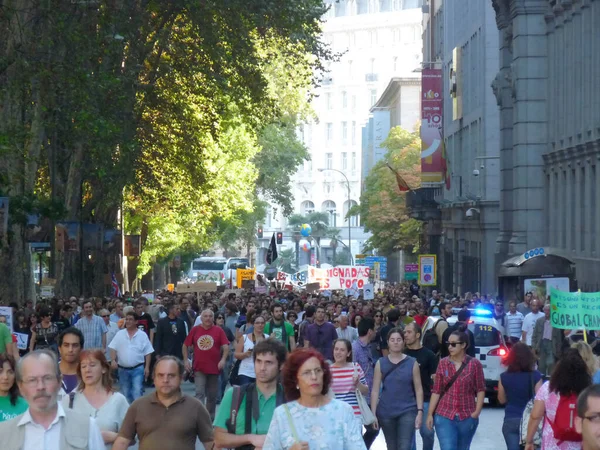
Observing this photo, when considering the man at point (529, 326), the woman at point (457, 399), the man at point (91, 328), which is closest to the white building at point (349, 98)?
the man at point (529, 326)

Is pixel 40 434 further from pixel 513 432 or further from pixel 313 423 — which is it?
pixel 513 432

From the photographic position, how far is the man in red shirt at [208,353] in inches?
655

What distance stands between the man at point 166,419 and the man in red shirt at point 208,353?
25.4 feet

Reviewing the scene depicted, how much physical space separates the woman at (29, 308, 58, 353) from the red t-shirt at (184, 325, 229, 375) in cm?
332

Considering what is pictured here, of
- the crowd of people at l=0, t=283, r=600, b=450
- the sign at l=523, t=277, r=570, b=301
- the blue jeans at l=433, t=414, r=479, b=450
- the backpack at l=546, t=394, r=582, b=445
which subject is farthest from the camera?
the sign at l=523, t=277, r=570, b=301

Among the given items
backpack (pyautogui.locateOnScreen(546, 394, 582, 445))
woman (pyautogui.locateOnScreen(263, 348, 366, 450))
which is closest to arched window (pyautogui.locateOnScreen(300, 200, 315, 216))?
backpack (pyautogui.locateOnScreen(546, 394, 582, 445))

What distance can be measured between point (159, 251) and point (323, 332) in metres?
42.3

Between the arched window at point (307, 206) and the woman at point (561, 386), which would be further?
the arched window at point (307, 206)

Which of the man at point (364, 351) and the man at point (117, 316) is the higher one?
the man at point (117, 316)

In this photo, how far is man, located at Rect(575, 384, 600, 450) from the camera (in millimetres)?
6535

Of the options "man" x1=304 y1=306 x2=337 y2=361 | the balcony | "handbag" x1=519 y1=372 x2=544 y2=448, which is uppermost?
the balcony

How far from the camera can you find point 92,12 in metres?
28.6

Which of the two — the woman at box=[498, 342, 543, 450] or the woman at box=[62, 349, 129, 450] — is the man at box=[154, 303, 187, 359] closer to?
the woman at box=[498, 342, 543, 450]

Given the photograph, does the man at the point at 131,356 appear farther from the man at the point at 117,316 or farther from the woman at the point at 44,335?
the man at the point at 117,316
